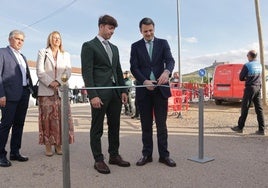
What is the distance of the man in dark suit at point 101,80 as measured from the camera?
13.7 ft

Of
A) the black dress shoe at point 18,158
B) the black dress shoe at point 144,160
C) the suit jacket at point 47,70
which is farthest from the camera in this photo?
the suit jacket at point 47,70

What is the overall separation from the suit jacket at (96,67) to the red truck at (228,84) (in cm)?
1109

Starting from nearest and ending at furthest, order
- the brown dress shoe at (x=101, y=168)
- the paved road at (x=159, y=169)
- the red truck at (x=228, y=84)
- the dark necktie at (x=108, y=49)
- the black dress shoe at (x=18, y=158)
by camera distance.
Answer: the paved road at (x=159, y=169), the brown dress shoe at (x=101, y=168), the dark necktie at (x=108, y=49), the black dress shoe at (x=18, y=158), the red truck at (x=228, y=84)

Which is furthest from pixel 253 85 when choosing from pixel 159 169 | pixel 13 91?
pixel 13 91

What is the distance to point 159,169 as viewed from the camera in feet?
14.0

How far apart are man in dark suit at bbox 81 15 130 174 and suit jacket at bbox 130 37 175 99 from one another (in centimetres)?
30

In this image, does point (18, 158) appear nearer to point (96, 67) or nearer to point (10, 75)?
point (10, 75)

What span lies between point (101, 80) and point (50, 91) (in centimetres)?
121

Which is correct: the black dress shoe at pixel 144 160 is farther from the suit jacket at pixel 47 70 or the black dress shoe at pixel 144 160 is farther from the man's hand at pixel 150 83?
the suit jacket at pixel 47 70

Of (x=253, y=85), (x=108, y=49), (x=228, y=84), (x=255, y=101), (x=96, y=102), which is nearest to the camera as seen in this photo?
(x=96, y=102)

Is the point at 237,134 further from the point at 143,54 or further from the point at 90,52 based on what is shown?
the point at 90,52

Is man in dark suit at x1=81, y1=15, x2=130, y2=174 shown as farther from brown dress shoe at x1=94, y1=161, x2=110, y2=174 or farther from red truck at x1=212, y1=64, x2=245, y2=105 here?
red truck at x1=212, y1=64, x2=245, y2=105

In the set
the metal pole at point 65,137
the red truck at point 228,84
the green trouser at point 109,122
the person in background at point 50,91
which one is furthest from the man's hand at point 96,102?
the red truck at point 228,84

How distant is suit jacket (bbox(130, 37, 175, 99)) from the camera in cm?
459
